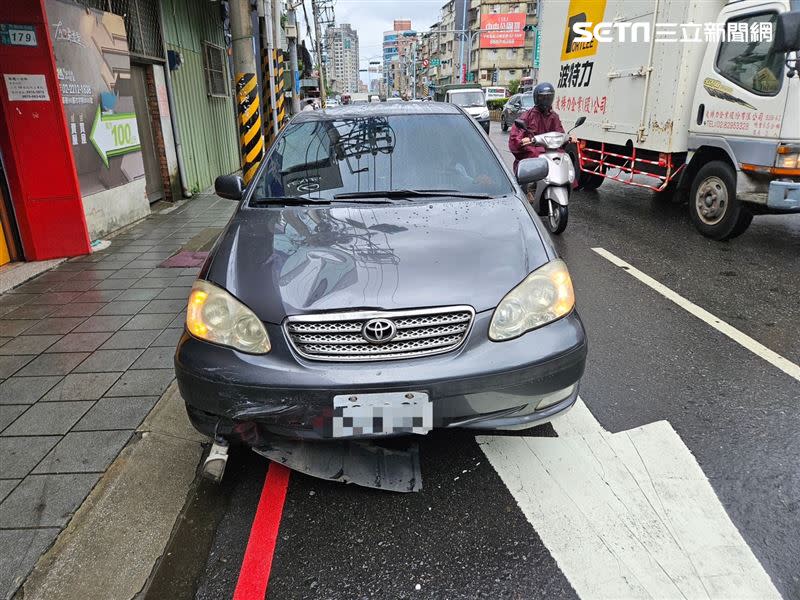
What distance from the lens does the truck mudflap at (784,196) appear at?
532 cm

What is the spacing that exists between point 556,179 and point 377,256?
4498mm

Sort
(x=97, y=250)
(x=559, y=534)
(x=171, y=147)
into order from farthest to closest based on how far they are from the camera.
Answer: (x=171, y=147) < (x=97, y=250) < (x=559, y=534)

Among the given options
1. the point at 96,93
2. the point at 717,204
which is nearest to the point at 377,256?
the point at 717,204

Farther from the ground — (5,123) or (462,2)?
(462,2)

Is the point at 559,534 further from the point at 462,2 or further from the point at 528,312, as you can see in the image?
the point at 462,2

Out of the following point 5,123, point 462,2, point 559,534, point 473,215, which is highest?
point 462,2

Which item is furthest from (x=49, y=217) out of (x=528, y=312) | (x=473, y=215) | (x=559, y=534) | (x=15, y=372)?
(x=559, y=534)

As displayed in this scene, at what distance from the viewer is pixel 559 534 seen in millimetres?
2250

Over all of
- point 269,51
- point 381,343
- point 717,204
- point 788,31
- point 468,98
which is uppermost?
point 269,51

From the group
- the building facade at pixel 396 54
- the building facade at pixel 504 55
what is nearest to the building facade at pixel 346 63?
the building facade at pixel 396 54

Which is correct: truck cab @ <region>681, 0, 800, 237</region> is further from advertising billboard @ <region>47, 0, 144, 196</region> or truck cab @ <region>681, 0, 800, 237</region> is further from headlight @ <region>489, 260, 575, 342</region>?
advertising billboard @ <region>47, 0, 144, 196</region>

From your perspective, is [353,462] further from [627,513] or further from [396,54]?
[396,54]

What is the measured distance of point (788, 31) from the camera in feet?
16.5

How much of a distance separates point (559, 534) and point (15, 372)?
3.46m
